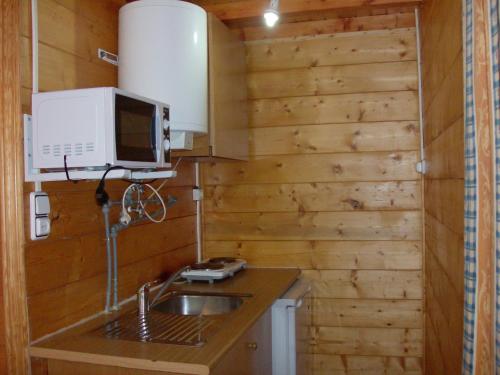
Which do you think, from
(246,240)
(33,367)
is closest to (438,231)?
(246,240)

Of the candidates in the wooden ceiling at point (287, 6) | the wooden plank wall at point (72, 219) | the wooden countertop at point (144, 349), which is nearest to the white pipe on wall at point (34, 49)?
the wooden plank wall at point (72, 219)

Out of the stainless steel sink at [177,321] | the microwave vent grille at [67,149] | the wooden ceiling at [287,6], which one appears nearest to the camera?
the microwave vent grille at [67,149]

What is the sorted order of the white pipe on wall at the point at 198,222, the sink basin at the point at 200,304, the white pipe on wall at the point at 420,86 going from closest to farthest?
the sink basin at the point at 200,304, the white pipe on wall at the point at 420,86, the white pipe on wall at the point at 198,222

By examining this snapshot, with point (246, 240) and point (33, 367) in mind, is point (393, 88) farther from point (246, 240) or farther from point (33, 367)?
point (33, 367)

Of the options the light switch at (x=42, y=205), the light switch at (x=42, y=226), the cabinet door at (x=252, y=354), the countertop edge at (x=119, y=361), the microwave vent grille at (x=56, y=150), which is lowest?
the cabinet door at (x=252, y=354)

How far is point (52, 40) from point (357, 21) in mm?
1766

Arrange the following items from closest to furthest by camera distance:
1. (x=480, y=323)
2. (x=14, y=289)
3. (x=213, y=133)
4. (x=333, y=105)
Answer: (x=480, y=323), (x=14, y=289), (x=213, y=133), (x=333, y=105)

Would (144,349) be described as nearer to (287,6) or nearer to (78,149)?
(78,149)

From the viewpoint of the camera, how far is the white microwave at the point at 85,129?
1.44 metres

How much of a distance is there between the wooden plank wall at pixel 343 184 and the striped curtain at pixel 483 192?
1626 millimetres

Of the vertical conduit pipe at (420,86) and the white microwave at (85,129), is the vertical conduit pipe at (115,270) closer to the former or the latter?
the white microwave at (85,129)

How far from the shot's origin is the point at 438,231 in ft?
6.52

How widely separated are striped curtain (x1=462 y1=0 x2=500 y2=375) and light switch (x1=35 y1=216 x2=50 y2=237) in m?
1.29

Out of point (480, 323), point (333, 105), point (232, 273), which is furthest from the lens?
point (333, 105)
